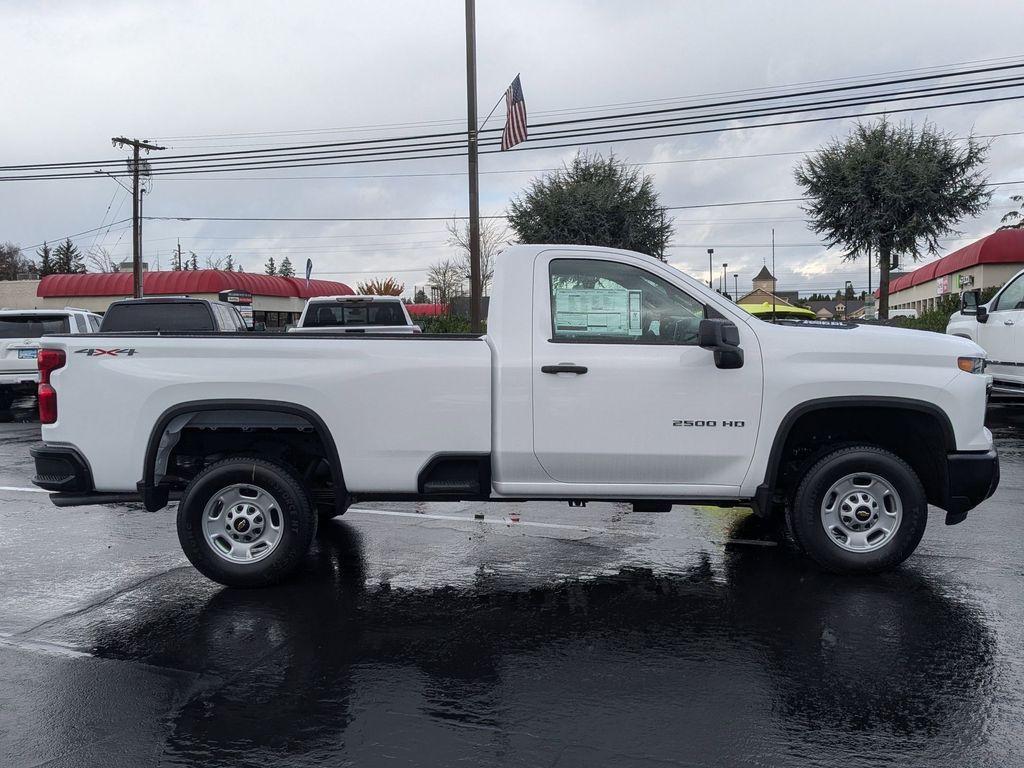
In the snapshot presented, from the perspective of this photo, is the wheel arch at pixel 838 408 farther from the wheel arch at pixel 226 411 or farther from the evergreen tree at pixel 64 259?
the evergreen tree at pixel 64 259

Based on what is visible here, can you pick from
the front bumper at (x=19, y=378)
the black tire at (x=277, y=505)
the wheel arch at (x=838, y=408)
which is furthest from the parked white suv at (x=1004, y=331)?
the front bumper at (x=19, y=378)

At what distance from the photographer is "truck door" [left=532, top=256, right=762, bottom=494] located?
18.0 feet

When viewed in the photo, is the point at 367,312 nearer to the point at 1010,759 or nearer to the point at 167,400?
the point at 167,400

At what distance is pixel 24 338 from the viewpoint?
1675 centimetres

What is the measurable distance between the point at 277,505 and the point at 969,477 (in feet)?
13.7

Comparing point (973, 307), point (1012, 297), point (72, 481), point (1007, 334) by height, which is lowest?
point (72, 481)

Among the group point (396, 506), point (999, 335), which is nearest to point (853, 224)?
point (999, 335)

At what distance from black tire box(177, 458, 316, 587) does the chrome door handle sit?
167 cm

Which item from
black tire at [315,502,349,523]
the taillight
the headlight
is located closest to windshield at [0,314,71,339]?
black tire at [315,502,349,523]

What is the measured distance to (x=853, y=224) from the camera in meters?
29.9

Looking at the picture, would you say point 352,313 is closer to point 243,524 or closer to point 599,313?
point 243,524

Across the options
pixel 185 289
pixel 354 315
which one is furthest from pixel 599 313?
pixel 185 289

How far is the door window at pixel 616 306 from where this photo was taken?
5602mm

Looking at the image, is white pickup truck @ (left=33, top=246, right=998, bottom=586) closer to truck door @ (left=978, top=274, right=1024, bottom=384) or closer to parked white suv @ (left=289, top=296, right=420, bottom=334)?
truck door @ (left=978, top=274, right=1024, bottom=384)
